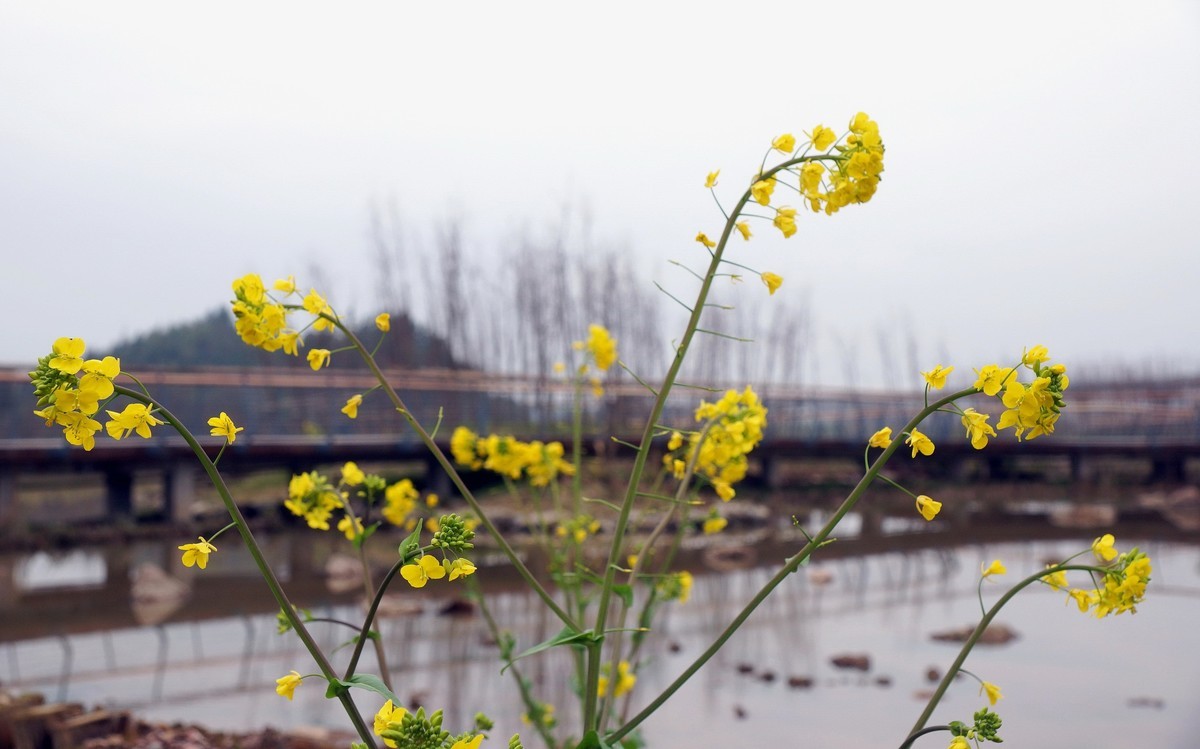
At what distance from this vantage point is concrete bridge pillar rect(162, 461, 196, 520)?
40.6 feet

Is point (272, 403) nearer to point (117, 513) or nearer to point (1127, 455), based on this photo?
point (117, 513)

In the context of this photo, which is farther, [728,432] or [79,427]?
[728,432]

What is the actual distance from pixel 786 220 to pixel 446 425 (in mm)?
15697

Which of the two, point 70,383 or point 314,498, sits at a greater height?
point 70,383

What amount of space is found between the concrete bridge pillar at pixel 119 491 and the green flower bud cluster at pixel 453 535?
13.3m

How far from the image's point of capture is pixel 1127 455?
2038 cm

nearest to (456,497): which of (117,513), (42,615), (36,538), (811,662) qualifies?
(117,513)

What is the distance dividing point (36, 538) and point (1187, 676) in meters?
11.2

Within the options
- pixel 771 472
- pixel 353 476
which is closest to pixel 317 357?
pixel 353 476

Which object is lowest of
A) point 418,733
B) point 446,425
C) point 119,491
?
point 119,491

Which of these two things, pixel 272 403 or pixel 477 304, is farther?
pixel 477 304

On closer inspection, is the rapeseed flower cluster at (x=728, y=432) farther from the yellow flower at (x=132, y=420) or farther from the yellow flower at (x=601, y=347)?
the yellow flower at (x=132, y=420)

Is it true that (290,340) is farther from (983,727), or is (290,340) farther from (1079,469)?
(1079,469)

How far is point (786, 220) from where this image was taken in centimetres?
130
